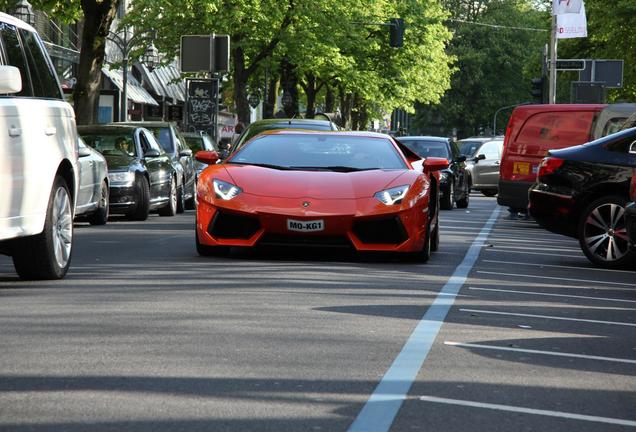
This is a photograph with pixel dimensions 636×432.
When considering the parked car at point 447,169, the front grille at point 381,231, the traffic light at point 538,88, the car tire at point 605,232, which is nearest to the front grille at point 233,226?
the front grille at point 381,231

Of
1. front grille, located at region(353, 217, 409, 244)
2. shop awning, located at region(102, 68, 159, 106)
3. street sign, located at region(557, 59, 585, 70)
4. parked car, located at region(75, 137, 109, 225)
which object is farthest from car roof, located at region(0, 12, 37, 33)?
shop awning, located at region(102, 68, 159, 106)

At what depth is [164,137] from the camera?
28000 millimetres

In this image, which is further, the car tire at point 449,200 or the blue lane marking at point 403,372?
the car tire at point 449,200

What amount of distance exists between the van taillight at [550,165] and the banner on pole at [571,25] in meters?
32.5

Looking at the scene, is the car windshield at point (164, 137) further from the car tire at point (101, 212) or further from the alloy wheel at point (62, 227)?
the alloy wheel at point (62, 227)

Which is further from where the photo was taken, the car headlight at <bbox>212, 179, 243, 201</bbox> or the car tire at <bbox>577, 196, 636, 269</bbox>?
the car tire at <bbox>577, 196, 636, 269</bbox>

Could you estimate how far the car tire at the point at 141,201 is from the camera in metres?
23.0

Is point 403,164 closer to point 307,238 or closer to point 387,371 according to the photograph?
point 307,238

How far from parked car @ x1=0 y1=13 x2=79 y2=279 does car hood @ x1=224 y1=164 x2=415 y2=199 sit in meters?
2.40

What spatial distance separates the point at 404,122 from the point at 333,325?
13075cm

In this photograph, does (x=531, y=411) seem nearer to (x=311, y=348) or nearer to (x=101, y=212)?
(x=311, y=348)

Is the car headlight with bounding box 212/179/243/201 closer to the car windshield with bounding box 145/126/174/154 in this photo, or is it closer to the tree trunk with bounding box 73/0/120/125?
the car windshield with bounding box 145/126/174/154

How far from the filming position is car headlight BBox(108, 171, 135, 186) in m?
22.6

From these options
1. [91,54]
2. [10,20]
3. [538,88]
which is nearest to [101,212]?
[10,20]
